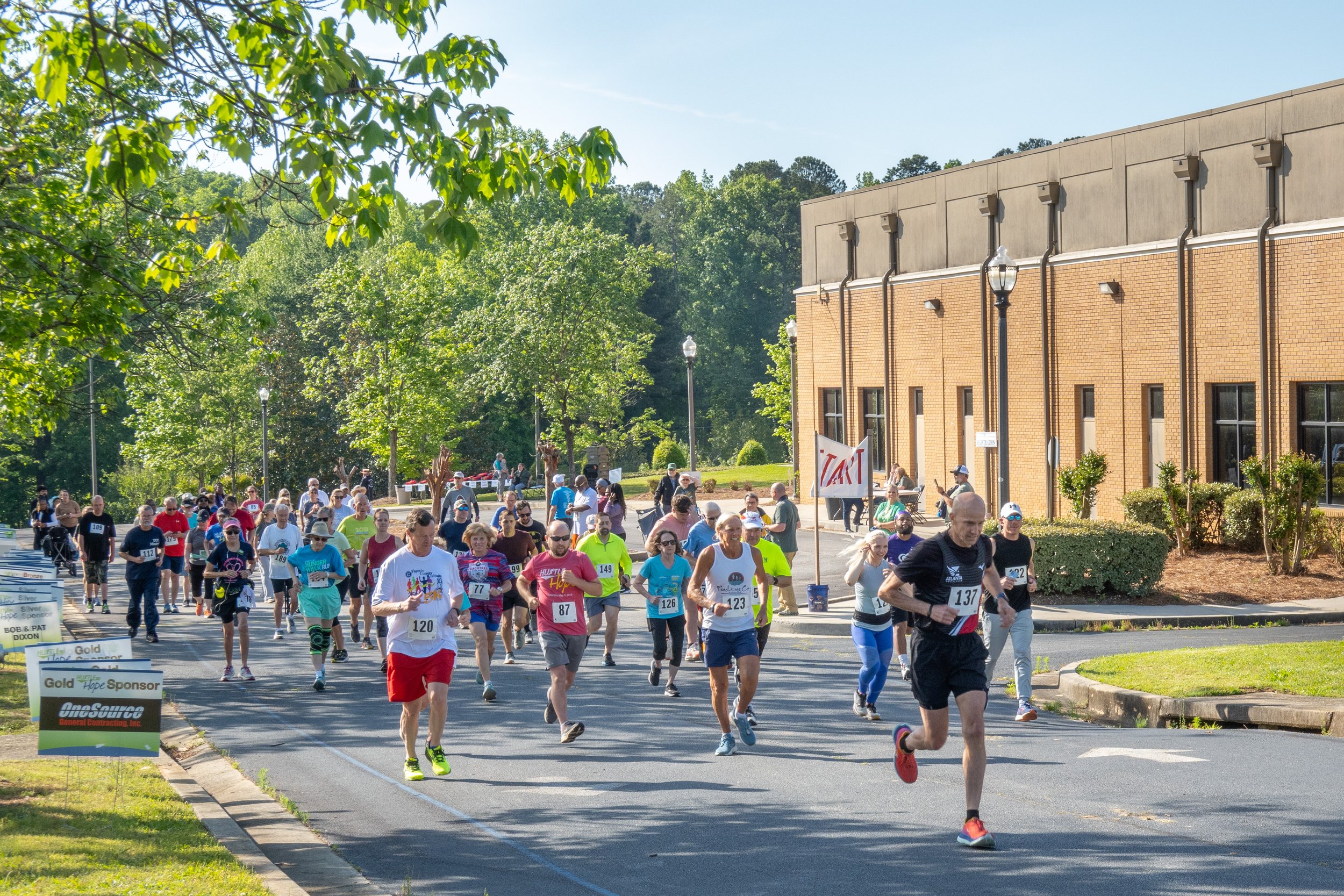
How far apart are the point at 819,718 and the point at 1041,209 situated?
2256cm

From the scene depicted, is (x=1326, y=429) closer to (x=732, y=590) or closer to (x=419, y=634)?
(x=732, y=590)

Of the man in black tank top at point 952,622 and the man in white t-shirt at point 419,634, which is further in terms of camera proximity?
the man in white t-shirt at point 419,634

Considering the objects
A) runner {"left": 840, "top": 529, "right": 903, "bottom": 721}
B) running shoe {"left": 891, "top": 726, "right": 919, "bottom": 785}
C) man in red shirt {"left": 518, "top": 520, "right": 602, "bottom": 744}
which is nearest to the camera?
running shoe {"left": 891, "top": 726, "right": 919, "bottom": 785}

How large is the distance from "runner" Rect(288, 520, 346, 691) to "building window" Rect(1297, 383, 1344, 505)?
18825 mm

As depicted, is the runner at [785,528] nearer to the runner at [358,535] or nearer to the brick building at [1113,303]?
the runner at [358,535]

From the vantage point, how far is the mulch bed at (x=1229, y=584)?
66.6 ft

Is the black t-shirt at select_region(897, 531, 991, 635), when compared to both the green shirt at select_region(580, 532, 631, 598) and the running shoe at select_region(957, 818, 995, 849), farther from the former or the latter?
the green shirt at select_region(580, 532, 631, 598)

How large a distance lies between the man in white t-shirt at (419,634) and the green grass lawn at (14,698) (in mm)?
2814

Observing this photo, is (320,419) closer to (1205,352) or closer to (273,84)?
(1205,352)

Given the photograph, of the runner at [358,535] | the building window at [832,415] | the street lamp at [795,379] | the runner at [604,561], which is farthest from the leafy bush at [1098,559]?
the building window at [832,415]

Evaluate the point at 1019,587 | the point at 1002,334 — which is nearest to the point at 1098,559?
the point at 1002,334

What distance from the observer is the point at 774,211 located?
95250 mm

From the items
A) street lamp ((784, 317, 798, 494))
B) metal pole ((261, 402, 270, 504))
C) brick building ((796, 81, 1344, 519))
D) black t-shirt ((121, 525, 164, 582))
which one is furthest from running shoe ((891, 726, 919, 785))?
metal pole ((261, 402, 270, 504))

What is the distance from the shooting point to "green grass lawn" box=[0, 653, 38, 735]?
12.0 m
